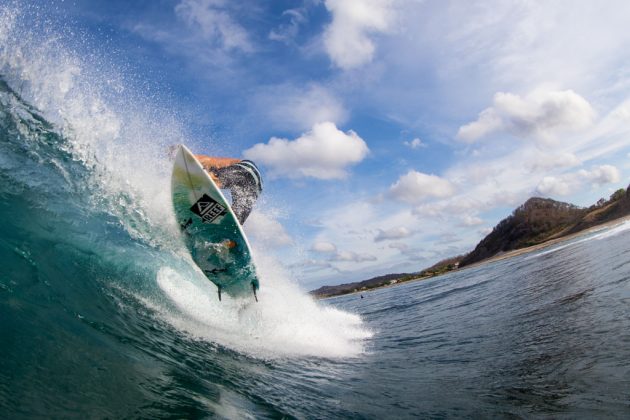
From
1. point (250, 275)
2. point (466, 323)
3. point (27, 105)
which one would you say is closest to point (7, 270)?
point (250, 275)

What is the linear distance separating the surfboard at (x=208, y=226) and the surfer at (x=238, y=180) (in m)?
1.14

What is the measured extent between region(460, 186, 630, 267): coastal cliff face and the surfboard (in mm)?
105531

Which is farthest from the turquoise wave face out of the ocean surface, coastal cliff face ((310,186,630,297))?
coastal cliff face ((310,186,630,297))

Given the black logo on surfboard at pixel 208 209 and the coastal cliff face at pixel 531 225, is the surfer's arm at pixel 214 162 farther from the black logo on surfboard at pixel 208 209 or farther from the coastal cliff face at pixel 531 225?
the coastal cliff face at pixel 531 225

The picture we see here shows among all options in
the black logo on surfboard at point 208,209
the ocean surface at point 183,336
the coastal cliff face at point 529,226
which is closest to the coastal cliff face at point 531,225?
the coastal cliff face at point 529,226

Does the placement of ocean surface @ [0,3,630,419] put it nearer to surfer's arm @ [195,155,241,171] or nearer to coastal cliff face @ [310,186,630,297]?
surfer's arm @ [195,155,241,171]

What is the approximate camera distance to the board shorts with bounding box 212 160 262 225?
10.2m

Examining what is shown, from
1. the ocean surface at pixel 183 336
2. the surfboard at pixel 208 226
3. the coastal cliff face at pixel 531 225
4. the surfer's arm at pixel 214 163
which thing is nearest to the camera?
the ocean surface at pixel 183 336

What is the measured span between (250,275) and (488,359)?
5824 millimetres

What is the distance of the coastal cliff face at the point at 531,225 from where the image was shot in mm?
105812

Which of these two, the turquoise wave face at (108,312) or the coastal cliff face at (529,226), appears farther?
the coastal cliff face at (529,226)

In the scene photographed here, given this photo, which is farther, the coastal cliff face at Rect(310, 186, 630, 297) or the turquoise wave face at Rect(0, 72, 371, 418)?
the coastal cliff face at Rect(310, 186, 630, 297)

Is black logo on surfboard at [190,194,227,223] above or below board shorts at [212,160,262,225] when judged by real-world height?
below

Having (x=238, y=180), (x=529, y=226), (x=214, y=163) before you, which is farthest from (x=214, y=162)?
(x=529, y=226)
